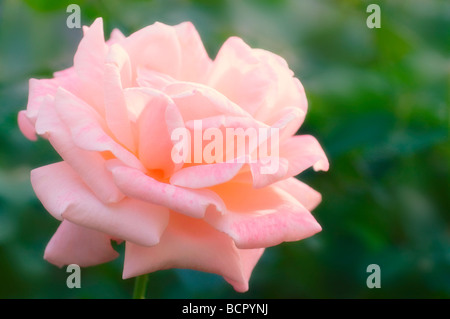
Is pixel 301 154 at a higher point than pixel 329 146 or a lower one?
lower

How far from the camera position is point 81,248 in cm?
49

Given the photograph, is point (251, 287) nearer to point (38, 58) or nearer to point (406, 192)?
point (406, 192)

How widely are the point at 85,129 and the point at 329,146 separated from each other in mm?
446

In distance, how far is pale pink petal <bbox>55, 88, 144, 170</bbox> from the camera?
1.41 feet

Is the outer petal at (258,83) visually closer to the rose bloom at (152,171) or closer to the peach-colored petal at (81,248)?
the rose bloom at (152,171)

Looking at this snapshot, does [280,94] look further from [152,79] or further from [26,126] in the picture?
[26,126]

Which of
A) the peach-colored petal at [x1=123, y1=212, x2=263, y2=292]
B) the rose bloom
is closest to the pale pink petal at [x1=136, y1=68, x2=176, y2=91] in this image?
the rose bloom

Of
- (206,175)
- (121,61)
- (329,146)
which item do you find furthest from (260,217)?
(329,146)

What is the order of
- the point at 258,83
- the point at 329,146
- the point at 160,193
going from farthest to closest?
the point at 329,146
the point at 258,83
the point at 160,193

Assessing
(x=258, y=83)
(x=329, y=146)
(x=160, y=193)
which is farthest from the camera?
(x=329, y=146)

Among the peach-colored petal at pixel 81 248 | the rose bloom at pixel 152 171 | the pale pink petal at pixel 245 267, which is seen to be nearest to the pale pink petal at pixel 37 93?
the rose bloom at pixel 152 171

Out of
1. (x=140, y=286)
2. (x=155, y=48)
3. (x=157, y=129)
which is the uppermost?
(x=155, y=48)

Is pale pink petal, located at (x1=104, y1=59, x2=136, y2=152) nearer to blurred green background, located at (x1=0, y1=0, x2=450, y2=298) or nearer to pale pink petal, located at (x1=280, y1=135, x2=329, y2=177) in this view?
pale pink petal, located at (x1=280, y1=135, x2=329, y2=177)

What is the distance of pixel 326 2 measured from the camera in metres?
0.94
